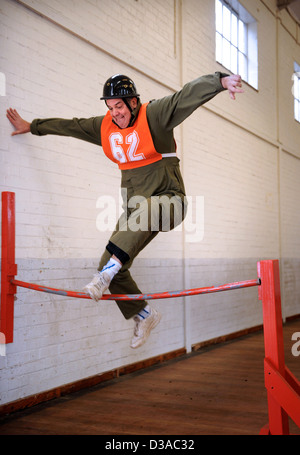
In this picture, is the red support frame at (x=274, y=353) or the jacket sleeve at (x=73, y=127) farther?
the jacket sleeve at (x=73, y=127)

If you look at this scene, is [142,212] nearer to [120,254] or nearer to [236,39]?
[120,254]

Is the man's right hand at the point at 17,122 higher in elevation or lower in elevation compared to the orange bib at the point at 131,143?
higher

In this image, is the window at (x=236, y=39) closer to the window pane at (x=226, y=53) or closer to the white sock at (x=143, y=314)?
the window pane at (x=226, y=53)

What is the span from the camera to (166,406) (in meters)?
3.45

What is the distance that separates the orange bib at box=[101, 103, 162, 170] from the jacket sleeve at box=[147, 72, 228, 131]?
0.07 meters

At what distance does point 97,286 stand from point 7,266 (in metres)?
0.90

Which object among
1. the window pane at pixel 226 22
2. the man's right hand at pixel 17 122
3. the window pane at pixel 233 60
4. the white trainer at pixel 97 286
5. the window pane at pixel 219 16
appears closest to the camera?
the white trainer at pixel 97 286

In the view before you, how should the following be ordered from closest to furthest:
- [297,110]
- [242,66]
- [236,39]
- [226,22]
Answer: [226,22], [236,39], [242,66], [297,110]

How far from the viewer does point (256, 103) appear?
24.3 feet

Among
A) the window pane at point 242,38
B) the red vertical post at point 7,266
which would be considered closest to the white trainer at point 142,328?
the red vertical post at point 7,266

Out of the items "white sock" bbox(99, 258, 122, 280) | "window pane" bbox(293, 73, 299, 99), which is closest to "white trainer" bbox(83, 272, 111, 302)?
"white sock" bbox(99, 258, 122, 280)

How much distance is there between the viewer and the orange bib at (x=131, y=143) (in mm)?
2840

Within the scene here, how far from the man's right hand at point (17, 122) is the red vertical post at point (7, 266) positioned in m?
0.50

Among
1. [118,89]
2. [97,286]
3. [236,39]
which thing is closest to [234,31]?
[236,39]
